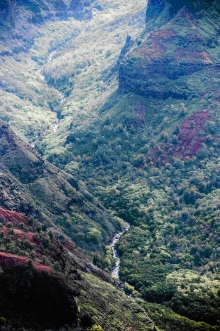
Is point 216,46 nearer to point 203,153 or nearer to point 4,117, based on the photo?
point 203,153

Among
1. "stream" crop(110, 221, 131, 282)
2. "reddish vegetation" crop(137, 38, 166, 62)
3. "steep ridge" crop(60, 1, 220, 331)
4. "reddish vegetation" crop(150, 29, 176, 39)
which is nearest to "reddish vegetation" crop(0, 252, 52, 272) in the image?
"steep ridge" crop(60, 1, 220, 331)

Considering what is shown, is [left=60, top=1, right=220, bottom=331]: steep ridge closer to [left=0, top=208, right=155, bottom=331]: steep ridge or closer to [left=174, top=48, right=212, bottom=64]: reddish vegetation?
[left=174, top=48, right=212, bottom=64]: reddish vegetation

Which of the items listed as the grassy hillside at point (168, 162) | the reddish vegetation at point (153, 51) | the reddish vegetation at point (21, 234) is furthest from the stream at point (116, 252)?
the reddish vegetation at point (153, 51)

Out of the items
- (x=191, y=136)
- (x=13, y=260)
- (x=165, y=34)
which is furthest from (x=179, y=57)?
(x=13, y=260)

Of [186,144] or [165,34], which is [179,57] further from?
[186,144]

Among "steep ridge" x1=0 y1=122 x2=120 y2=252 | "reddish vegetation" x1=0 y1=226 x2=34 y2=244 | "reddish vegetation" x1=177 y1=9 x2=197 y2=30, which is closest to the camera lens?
"reddish vegetation" x1=0 y1=226 x2=34 y2=244
